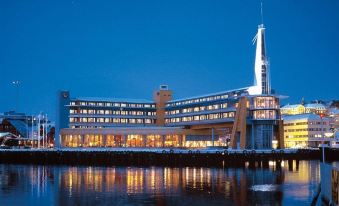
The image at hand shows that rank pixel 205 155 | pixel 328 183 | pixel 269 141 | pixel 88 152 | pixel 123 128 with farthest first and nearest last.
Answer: pixel 123 128
pixel 269 141
pixel 88 152
pixel 205 155
pixel 328 183

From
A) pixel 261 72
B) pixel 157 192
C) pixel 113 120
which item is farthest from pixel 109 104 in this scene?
pixel 157 192

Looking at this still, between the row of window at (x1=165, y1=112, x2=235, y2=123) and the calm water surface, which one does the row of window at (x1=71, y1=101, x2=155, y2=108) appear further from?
the calm water surface

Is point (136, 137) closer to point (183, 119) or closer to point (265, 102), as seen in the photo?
point (183, 119)

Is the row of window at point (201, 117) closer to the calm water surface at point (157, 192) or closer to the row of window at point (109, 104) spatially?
the row of window at point (109, 104)

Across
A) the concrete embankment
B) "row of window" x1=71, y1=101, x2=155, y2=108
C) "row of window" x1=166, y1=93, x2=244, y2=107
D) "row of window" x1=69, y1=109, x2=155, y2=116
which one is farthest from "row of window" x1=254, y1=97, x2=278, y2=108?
"row of window" x1=71, y1=101, x2=155, y2=108

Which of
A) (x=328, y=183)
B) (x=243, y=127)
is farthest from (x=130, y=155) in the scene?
(x=328, y=183)

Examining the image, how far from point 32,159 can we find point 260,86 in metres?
59.4

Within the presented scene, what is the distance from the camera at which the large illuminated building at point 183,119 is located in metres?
130

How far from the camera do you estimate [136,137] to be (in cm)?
16700

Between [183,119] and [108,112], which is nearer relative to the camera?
[183,119]

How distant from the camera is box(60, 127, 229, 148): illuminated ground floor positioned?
162m

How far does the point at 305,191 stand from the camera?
2020 inches

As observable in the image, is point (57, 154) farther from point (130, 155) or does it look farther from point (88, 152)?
point (130, 155)

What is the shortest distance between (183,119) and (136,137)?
16.5 meters
